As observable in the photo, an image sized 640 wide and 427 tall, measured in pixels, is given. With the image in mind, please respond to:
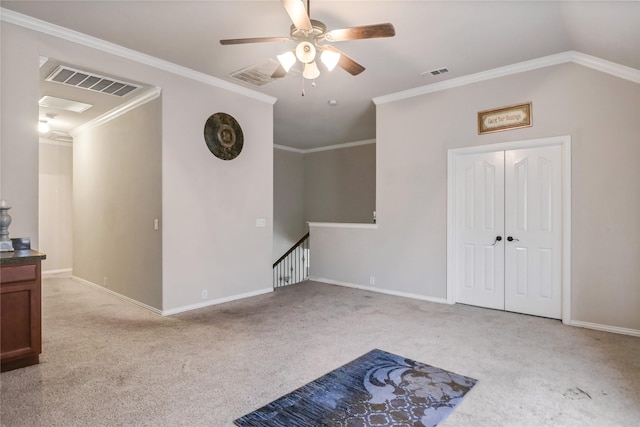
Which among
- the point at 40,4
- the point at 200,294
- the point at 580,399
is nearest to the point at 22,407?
the point at 200,294

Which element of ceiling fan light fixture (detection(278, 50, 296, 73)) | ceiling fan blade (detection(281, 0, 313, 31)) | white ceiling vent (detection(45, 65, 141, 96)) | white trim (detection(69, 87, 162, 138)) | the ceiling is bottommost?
ceiling fan light fixture (detection(278, 50, 296, 73))

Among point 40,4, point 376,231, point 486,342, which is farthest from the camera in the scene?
point 376,231

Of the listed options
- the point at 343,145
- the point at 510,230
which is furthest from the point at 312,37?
the point at 343,145

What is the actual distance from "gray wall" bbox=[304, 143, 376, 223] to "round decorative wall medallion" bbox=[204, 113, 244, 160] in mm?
3891

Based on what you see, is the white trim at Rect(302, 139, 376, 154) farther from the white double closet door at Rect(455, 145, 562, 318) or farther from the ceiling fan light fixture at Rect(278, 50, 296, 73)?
the ceiling fan light fixture at Rect(278, 50, 296, 73)

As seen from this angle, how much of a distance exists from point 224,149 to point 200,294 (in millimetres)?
1998

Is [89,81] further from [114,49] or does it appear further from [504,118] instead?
Answer: [504,118]

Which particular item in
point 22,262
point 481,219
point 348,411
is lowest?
point 348,411

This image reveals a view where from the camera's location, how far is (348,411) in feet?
7.37

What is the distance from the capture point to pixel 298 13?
236cm

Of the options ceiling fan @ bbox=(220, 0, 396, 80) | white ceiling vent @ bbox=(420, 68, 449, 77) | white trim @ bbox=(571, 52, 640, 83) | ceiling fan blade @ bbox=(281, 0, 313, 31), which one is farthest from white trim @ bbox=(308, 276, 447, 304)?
ceiling fan blade @ bbox=(281, 0, 313, 31)

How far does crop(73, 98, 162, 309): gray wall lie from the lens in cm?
444

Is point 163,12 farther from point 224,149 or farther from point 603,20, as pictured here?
point 603,20

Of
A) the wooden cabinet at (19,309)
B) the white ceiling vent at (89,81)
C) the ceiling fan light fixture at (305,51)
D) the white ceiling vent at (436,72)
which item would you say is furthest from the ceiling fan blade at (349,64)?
the wooden cabinet at (19,309)
